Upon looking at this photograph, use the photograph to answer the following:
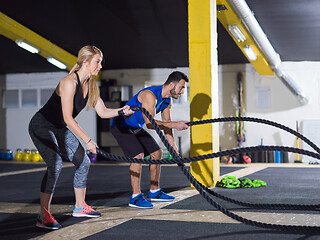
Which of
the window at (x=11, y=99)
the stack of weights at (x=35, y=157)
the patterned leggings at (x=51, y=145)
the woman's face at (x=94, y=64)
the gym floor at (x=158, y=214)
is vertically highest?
the window at (x=11, y=99)

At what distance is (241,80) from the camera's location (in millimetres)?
10992

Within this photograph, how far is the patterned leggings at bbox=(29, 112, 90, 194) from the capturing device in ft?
11.4

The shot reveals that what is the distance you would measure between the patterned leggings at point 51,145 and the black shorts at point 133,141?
801 mm

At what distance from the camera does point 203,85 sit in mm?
5730

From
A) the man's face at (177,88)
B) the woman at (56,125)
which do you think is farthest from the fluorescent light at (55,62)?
the woman at (56,125)

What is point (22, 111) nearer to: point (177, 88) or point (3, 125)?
point (3, 125)

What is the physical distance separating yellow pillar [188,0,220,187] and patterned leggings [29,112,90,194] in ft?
7.75

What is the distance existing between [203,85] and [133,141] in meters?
1.70

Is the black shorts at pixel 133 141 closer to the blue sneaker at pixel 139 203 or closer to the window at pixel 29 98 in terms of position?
the blue sneaker at pixel 139 203

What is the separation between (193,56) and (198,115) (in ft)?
2.53

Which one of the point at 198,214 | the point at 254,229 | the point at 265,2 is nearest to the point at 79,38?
the point at 265,2

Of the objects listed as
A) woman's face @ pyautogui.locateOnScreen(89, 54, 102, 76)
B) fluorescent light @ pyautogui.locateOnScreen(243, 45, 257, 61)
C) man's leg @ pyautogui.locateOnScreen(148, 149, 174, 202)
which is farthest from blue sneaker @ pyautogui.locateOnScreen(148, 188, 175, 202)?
fluorescent light @ pyautogui.locateOnScreen(243, 45, 257, 61)

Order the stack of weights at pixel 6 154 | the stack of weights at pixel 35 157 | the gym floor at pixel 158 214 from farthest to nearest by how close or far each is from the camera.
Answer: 1. the stack of weights at pixel 6 154
2. the stack of weights at pixel 35 157
3. the gym floor at pixel 158 214

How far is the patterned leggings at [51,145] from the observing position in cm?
347
